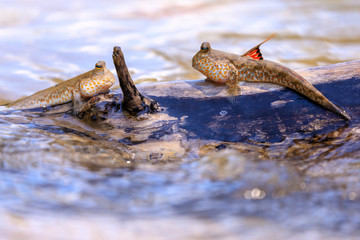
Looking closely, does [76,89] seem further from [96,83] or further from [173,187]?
[173,187]

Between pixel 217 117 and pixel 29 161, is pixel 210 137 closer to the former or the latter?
pixel 217 117

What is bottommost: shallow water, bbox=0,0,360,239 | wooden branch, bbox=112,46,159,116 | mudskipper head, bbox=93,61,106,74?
shallow water, bbox=0,0,360,239

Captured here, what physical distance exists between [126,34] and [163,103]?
4073 mm

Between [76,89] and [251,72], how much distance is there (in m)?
1.27

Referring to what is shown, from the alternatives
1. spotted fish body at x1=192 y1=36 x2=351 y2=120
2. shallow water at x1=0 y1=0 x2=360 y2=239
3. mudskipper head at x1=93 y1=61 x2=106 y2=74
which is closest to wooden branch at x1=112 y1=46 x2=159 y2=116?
shallow water at x1=0 y1=0 x2=360 y2=239

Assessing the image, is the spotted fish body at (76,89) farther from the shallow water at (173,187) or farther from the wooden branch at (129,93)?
the wooden branch at (129,93)

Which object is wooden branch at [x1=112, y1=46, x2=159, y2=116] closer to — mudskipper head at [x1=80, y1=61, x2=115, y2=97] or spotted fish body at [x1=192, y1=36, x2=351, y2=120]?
mudskipper head at [x1=80, y1=61, x2=115, y2=97]

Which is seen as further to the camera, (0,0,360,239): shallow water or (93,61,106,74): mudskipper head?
(93,61,106,74): mudskipper head

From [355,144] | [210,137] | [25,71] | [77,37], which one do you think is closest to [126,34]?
[77,37]

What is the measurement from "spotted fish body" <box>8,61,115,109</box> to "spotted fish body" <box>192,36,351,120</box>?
0.73m

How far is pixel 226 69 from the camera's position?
9.89 feet

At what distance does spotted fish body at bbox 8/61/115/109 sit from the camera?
295cm

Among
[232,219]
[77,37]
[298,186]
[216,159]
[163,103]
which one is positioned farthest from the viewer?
[77,37]

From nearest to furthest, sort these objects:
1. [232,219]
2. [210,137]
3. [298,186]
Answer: [232,219] < [298,186] < [210,137]
